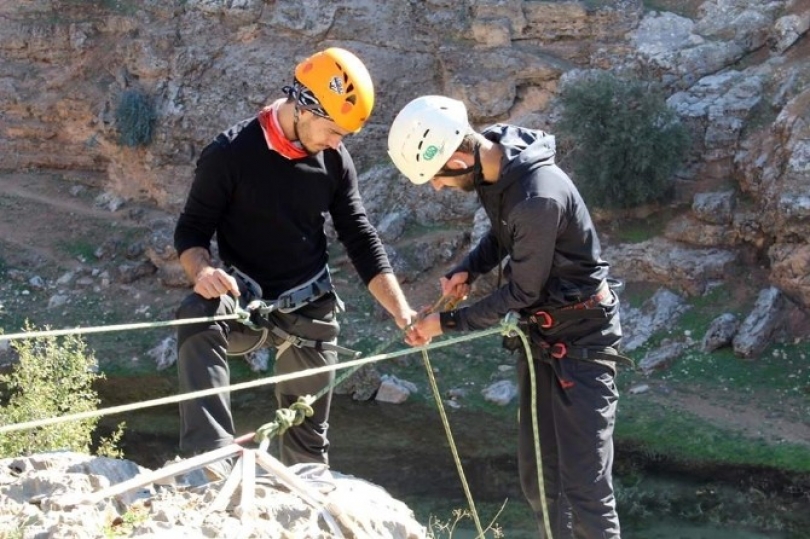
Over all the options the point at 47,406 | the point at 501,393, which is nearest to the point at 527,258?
the point at 47,406

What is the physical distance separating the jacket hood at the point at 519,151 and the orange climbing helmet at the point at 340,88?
0.65 m

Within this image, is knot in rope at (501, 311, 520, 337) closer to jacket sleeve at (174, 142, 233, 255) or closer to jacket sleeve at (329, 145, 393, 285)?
jacket sleeve at (329, 145, 393, 285)

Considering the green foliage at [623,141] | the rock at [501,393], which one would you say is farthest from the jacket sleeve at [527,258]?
the green foliage at [623,141]

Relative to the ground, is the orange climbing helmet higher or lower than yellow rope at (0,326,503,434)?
higher

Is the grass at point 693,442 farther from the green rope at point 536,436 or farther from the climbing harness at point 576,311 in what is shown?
the climbing harness at point 576,311

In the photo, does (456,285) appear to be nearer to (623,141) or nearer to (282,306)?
(282,306)

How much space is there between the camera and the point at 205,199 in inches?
227

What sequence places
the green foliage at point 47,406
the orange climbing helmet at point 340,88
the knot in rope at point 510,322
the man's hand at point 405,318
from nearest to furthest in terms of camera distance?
the knot in rope at point 510,322 → the orange climbing helmet at point 340,88 → the man's hand at point 405,318 → the green foliage at point 47,406

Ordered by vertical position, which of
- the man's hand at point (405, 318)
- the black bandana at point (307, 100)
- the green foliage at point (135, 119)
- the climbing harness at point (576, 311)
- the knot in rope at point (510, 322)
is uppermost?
the black bandana at point (307, 100)

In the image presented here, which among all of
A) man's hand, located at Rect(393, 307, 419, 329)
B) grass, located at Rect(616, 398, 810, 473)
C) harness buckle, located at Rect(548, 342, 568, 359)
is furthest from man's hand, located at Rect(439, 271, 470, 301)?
grass, located at Rect(616, 398, 810, 473)

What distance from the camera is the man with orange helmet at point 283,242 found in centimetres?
544

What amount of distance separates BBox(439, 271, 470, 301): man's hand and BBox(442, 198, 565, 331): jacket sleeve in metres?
0.53

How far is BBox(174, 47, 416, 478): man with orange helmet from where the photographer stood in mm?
5438

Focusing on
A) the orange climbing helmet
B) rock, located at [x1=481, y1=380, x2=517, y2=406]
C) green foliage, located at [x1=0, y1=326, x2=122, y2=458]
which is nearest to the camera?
the orange climbing helmet
